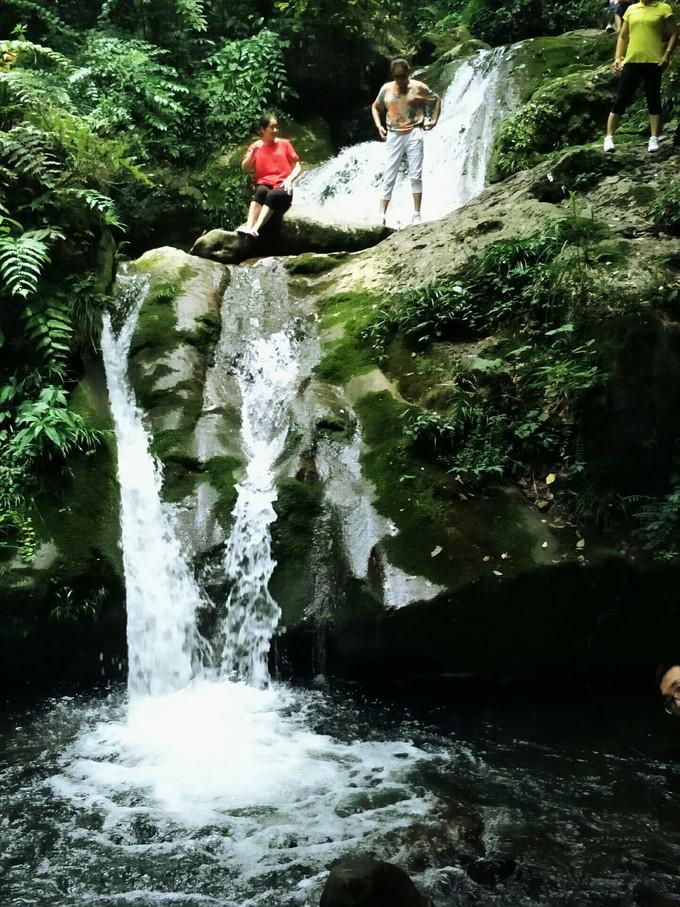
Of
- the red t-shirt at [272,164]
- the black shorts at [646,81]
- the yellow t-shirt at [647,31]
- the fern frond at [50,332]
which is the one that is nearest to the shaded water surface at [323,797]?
the fern frond at [50,332]

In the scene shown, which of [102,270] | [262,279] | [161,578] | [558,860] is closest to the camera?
[558,860]

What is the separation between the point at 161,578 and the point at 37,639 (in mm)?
1081

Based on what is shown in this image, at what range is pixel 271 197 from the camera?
10320mm

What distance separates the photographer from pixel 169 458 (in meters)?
7.19

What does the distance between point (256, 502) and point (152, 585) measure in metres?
1.14

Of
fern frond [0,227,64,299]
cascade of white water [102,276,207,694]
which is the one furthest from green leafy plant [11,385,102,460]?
fern frond [0,227,64,299]

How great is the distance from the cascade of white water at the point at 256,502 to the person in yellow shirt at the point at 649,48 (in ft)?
15.5

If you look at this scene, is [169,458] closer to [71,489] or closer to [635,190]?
[71,489]

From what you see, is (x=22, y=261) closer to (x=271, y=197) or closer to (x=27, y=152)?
(x=27, y=152)

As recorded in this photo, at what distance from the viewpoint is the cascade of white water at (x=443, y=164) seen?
40.7 feet

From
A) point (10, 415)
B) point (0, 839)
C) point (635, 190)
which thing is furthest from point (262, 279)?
point (0, 839)

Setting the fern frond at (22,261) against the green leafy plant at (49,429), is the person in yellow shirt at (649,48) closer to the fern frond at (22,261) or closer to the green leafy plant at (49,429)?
the fern frond at (22,261)

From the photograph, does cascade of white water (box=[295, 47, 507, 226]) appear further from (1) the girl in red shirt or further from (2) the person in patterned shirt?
(1) the girl in red shirt

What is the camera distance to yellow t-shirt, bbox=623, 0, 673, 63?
8.12 m
